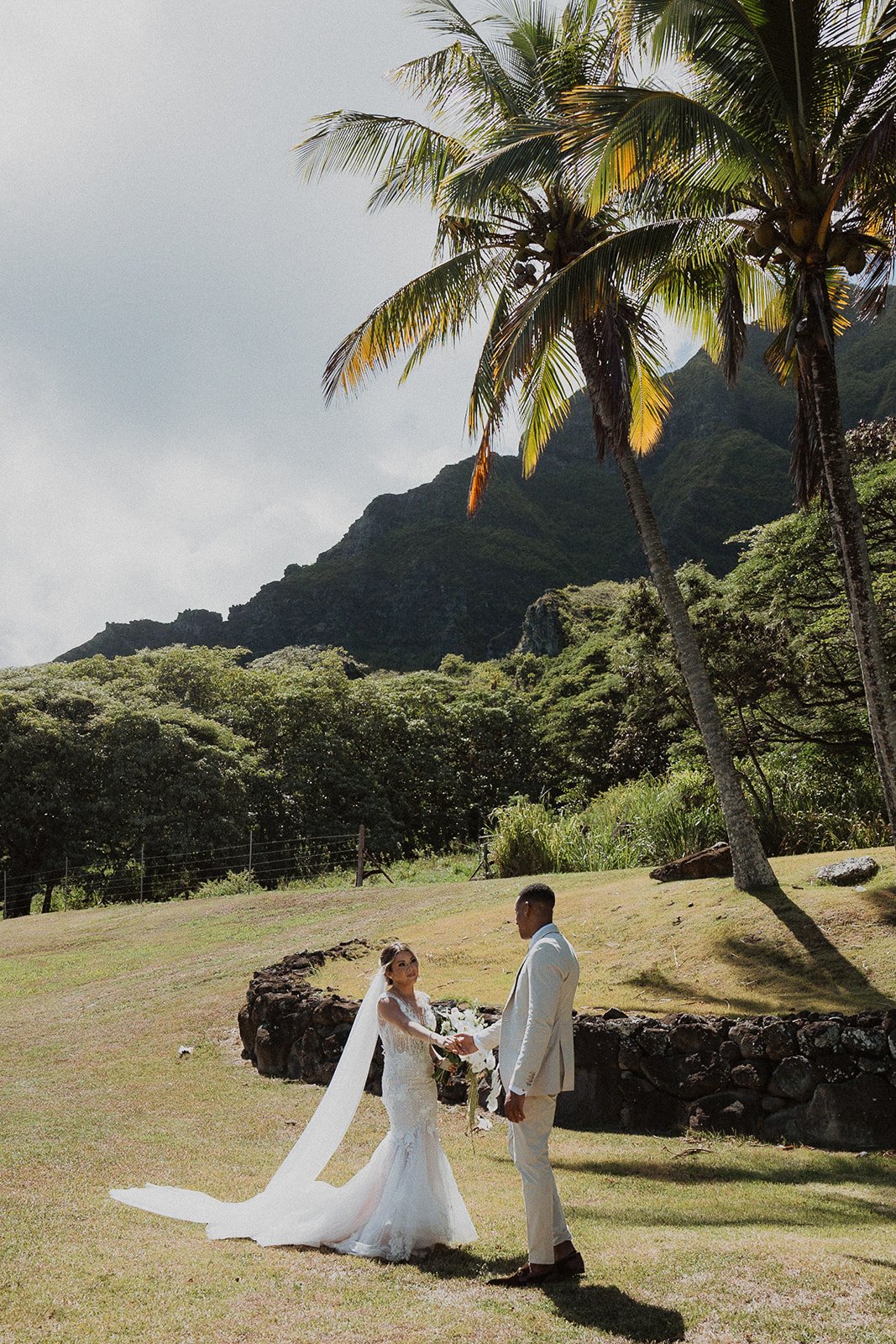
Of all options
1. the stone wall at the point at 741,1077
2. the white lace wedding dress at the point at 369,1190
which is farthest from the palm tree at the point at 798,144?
the white lace wedding dress at the point at 369,1190

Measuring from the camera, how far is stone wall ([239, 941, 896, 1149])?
22.6ft

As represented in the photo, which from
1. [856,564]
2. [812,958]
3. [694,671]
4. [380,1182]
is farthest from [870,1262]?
[694,671]

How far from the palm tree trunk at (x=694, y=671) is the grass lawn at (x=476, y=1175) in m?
0.48

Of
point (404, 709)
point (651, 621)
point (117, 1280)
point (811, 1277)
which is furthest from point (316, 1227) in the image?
point (404, 709)

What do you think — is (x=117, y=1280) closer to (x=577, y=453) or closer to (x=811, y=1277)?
(x=811, y=1277)

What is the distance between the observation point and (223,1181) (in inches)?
251

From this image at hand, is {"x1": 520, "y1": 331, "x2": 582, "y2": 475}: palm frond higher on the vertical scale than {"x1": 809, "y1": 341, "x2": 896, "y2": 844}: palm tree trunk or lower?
higher

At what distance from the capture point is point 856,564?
28.2ft

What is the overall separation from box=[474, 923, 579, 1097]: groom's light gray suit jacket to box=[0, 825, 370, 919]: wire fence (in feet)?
72.4

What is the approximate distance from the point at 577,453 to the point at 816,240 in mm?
101586

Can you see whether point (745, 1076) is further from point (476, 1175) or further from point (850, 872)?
point (850, 872)

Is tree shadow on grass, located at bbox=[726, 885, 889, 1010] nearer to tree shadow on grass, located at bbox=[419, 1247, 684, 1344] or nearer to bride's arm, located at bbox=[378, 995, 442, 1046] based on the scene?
bride's arm, located at bbox=[378, 995, 442, 1046]

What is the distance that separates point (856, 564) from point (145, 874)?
2357 centimetres

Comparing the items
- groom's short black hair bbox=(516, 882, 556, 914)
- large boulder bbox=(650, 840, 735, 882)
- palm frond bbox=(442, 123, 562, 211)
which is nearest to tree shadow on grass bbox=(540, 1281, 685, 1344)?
groom's short black hair bbox=(516, 882, 556, 914)
